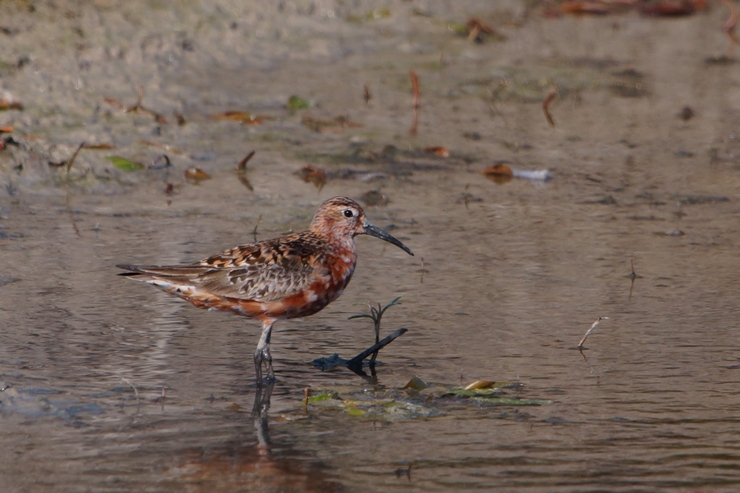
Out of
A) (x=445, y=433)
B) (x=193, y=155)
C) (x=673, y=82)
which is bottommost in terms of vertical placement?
(x=445, y=433)

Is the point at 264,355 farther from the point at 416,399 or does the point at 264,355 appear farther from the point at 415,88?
the point at 415,88

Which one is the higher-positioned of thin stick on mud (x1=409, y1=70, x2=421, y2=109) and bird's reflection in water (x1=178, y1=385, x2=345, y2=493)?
thin stick on mud (x1=409, y1=70, x2=421, y2=109)

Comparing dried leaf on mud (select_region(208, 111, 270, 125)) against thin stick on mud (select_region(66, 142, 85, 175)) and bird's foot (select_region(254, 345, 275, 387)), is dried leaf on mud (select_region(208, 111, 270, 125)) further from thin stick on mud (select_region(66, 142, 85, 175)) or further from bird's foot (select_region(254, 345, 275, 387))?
bird's foot (select_region(254, 345, 275, 387))

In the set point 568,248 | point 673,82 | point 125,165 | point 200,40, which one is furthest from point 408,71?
point 568,248

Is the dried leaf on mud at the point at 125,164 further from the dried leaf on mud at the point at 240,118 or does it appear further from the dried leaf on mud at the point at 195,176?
the dried leaf on mud at the point at 240,118

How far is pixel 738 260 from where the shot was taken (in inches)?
342

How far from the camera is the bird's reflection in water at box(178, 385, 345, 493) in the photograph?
16.6 ft

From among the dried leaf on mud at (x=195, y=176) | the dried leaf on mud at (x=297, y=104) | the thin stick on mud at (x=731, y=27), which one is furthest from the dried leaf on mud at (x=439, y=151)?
the thin stick on mud at (x=731, y=27)

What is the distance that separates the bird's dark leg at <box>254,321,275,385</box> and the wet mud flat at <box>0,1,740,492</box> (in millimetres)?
126

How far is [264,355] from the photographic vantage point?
6.56 meters

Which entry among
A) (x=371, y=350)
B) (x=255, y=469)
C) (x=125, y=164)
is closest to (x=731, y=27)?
(x=125, y=164)

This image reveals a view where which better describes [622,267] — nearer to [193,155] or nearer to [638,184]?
[638,184]

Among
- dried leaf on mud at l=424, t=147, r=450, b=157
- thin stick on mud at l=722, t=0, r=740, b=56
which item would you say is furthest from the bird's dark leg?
thin stick on mud at l=722, t=0, r=740, b=56

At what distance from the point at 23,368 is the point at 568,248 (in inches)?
177
